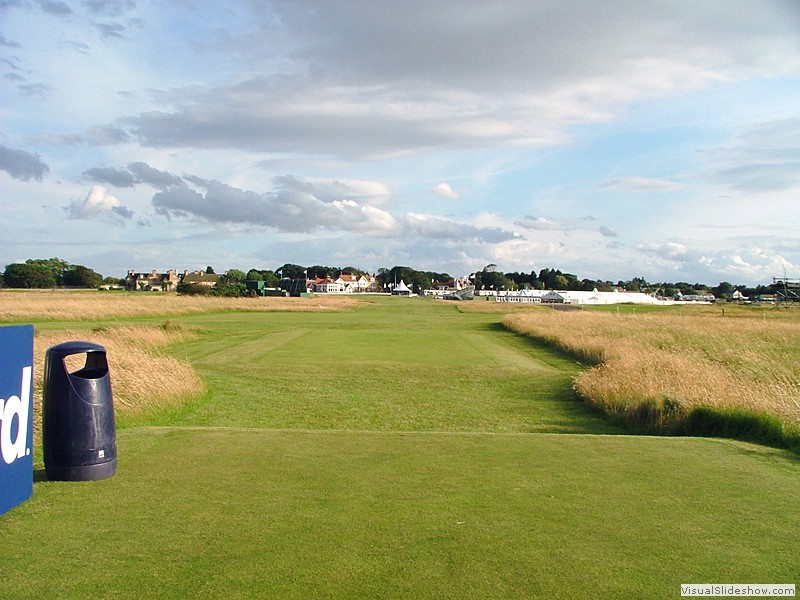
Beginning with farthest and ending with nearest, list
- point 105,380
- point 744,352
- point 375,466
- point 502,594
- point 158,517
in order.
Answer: point 744,352, point 375,466, point 105,380, point 158,517, point 502,594

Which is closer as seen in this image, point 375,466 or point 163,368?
point 375,466

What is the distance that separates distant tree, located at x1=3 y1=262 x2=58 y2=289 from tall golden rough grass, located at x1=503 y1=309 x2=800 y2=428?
13337 cm

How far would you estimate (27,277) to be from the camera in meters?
138

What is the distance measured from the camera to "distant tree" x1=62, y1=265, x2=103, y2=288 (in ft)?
Answer: 490

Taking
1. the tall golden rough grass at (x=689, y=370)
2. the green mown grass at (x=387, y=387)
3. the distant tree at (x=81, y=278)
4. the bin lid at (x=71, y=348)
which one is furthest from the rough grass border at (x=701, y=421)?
the distant tree at (x=81, y=278)

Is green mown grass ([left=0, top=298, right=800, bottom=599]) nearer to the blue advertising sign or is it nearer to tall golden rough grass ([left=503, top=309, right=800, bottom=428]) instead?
the blue advertising sign

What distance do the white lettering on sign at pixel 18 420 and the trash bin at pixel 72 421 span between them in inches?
13.6

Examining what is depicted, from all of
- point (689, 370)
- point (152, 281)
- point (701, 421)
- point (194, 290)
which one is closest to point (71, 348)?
point (701, 421)

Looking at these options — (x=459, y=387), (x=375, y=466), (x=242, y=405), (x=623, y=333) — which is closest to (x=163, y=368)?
(x=242, y=405)

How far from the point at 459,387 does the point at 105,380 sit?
13.0 meters

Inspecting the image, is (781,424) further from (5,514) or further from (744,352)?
(744,352)

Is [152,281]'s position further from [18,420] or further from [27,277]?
[18,420]

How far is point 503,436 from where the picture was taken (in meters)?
9.67

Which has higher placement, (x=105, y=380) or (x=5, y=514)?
(x=105, y=380)
